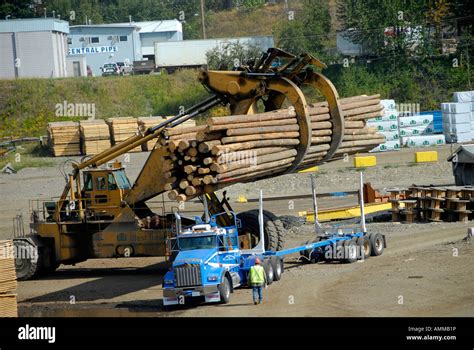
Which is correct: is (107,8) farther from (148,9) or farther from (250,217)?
(250,217)

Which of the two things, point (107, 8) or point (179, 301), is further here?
point (107, 8)

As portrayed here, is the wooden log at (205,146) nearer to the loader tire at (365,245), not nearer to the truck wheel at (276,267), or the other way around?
the truck wheel at (276,267)

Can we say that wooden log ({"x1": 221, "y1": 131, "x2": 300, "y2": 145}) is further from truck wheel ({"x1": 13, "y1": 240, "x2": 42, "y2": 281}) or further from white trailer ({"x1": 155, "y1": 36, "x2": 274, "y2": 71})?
white trailer ({"x1": 155, "y1": 36, "x2": 274, "y2": 71})

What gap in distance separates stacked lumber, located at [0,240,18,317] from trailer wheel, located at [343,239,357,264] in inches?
395

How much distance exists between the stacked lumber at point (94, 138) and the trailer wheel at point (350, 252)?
2994 centimetres

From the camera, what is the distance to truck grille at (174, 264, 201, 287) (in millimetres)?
22578

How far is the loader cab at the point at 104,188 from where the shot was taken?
27.9m

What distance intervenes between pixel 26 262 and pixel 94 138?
26.6 meters

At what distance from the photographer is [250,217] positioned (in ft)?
89.6

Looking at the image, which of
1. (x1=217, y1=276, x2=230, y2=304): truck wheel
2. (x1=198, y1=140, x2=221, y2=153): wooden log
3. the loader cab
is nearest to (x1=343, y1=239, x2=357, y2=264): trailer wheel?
(x1=217, y1=276, x2=230, y2=304): truck wheel

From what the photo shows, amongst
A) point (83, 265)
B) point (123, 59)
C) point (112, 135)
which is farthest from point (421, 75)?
point (83, 265)

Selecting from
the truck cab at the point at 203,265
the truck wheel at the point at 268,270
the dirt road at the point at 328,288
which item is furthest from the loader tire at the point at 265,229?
the truck cab at the point at 203,265

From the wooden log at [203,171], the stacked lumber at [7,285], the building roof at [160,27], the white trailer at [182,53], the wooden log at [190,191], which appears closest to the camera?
the stacked lumber at [7,285]
